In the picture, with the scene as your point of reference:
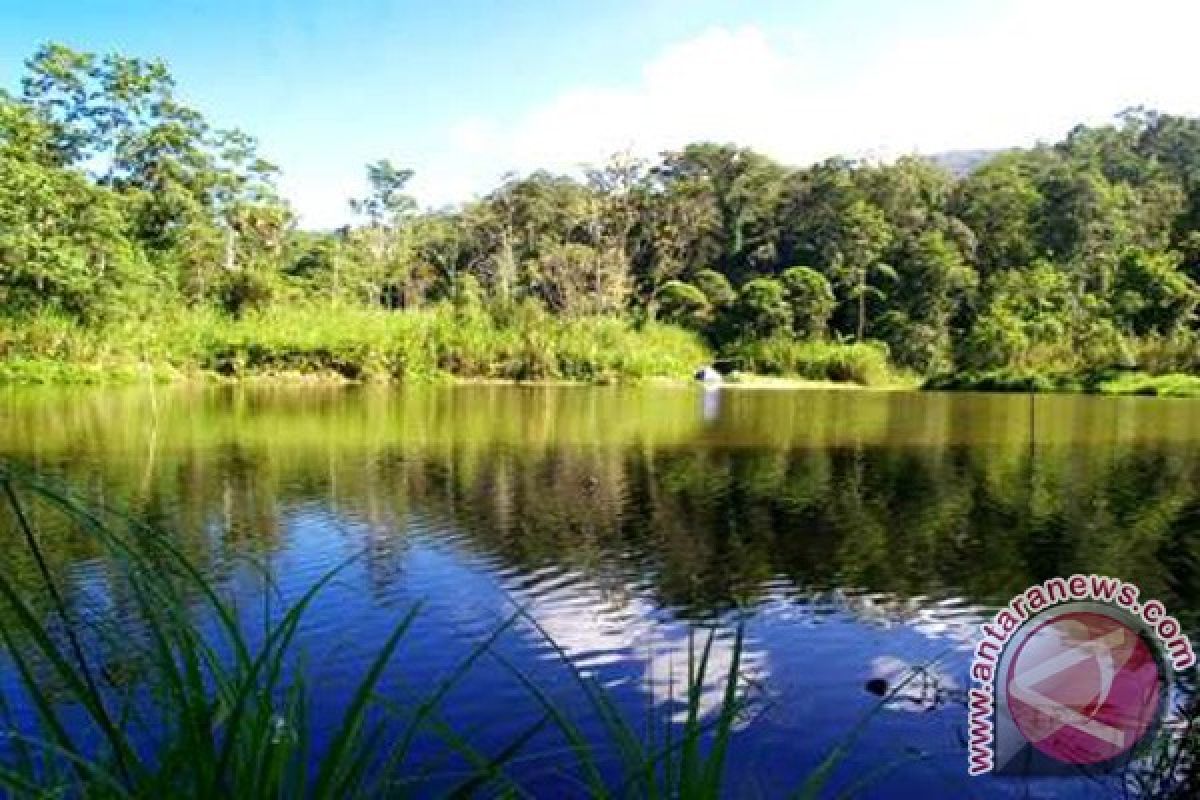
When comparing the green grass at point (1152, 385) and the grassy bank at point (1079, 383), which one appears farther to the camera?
the grassy bank at point (1079, 383)

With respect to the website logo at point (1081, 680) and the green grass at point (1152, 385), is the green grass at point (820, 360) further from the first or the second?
the website logo at point (1081, 680)

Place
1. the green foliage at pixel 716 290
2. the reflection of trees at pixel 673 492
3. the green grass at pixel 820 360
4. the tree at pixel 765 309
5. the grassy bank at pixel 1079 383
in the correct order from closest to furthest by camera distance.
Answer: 1. the reflection of trees at pixel 673 492
2. the grassy bank at pixel 1079 383
3. the green grass at pixel 820 360
4. the tree at pixel 765 309
5. the green foliage at pixel 716 290

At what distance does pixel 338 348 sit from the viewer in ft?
88.4

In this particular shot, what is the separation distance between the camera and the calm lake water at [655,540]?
4.47m

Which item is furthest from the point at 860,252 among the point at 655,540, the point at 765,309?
the point at 655,540

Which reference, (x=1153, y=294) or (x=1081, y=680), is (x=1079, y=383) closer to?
(x=1153, y=294)

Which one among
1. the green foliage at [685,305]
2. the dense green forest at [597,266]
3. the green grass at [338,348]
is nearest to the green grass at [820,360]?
the dense green forest at [597,266]

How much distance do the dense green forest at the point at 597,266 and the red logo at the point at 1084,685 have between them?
21497 mm

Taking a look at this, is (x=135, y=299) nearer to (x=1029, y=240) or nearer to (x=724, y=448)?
(x=724, y=448)

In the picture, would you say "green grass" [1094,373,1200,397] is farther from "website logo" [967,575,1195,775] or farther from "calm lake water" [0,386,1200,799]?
"website logo" [967,575,1195,775]

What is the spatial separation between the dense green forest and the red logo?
846 inches

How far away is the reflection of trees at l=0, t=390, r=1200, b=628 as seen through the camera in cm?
725

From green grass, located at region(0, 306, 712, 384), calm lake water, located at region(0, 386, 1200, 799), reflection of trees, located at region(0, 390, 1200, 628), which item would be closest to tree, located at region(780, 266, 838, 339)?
green grass, located at region(0, 306, 712, 384)

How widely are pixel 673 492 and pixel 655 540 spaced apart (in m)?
2.29
